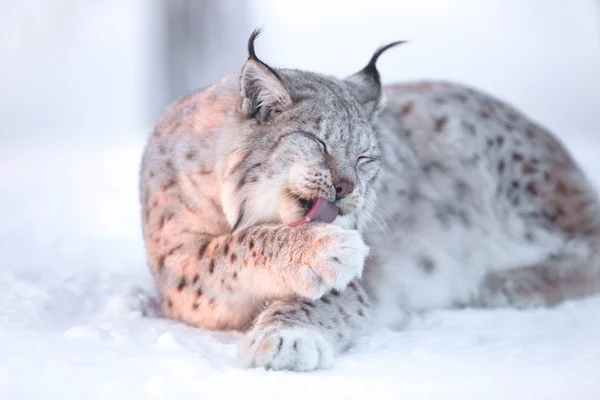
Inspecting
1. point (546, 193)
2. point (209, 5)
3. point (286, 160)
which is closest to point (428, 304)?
point (546, 193)

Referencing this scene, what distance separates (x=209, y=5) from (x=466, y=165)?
3.36 m

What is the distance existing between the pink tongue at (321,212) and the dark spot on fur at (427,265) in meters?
1.16

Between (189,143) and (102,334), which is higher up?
(189,143)

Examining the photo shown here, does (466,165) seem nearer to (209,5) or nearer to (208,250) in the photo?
(208,250)

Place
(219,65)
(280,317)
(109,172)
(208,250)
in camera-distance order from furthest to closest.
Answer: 1. (109,172)
2. (219,65)
3. (208,250)
4. (280,317)

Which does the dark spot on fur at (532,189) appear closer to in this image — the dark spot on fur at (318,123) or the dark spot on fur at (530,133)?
the dark spot on fur at (530,133)

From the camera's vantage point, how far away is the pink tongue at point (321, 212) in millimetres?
2885

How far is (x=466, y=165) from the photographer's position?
14.3 feet

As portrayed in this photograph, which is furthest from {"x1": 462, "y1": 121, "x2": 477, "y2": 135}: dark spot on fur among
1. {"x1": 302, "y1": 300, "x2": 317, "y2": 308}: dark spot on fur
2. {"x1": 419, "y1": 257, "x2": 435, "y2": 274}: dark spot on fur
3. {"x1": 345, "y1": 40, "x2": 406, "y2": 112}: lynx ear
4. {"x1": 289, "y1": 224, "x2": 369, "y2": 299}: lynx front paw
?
{"x1": 289, "y1": 224, "x2": 369, "y2": 299}: lynx front paw

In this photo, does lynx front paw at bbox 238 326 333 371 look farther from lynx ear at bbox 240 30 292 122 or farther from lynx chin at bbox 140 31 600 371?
lynx ear at bbox 240 30 292 122

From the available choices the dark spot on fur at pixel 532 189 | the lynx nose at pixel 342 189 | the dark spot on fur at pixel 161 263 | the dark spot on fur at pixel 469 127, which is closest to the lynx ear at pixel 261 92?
the lynx nose at pixel 342 189

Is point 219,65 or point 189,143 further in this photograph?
point 219,65

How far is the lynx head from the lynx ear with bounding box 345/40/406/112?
0.26 meters

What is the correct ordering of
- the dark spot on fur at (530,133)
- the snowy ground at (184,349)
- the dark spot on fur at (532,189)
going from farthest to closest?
the dark spot on fur at (530,133) < the dark spot on fur at (532,189) < the snowy ground at (184,349)
